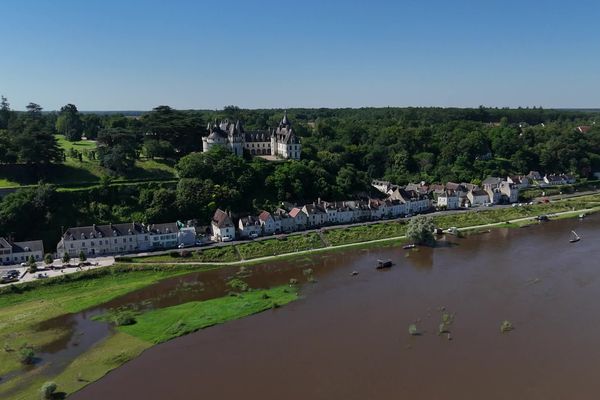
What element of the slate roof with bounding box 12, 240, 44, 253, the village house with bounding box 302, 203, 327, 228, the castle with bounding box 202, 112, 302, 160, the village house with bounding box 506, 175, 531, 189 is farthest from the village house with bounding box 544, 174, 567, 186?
the slate roof with bounding box 12, 240, 44, 253

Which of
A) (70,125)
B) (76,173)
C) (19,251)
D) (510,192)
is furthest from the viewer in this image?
(70,125)

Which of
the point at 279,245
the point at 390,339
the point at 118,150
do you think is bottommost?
the point at 390,339

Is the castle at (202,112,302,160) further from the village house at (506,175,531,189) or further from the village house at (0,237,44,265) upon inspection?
the village house at (506,175,531,189)

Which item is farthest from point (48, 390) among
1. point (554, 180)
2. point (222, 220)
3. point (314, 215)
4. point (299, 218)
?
point (554, 180)

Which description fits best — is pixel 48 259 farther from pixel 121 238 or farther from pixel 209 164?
pixel 209 164

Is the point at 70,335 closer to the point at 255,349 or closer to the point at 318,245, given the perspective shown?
the point at 255,349

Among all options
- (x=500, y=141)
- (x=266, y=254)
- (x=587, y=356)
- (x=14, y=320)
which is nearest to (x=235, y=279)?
(x=266, y=254)

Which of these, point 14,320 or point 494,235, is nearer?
point 14,320

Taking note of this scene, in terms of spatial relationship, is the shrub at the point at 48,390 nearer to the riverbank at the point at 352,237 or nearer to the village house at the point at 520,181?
the riverbank at the point at 352,237
